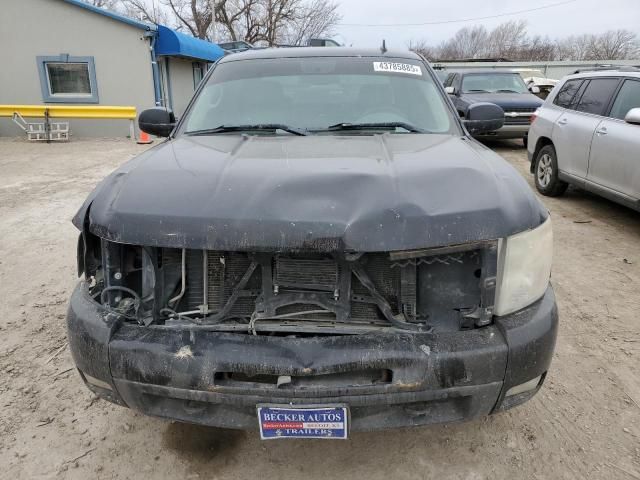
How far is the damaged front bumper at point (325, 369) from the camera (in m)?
1.83

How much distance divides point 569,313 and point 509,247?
2.13 m

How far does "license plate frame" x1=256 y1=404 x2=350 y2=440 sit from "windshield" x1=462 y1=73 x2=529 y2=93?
1085 centimetres

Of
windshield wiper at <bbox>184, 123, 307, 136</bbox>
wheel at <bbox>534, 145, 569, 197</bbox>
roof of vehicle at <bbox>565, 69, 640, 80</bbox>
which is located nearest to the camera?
windshield wiper at <bbox>184, 123, 307, 136</bbox>

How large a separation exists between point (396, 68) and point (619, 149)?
3252 millimetres

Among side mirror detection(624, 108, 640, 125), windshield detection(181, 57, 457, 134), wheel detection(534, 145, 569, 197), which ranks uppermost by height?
windshield detection(181, 57, 457, 134)

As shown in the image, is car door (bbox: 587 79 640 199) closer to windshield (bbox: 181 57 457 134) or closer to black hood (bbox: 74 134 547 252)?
windshield (bbox: 181 57 457 134)

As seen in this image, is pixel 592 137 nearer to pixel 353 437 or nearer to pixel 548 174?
pixel 548 174

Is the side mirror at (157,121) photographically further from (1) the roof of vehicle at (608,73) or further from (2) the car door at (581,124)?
(1) the roof of vehicle at (608,73)

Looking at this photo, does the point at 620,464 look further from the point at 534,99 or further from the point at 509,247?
the point at 534,99

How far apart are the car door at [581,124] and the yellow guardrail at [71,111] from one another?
10.8 metres

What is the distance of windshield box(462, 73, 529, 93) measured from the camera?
1139 cm

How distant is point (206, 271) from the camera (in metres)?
Answer: 2.10

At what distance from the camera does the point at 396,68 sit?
342cm

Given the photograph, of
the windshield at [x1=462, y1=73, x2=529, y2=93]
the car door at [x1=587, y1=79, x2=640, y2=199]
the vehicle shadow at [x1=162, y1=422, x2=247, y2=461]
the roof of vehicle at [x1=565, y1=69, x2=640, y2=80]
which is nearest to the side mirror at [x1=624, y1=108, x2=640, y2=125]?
the car door at [x1=587, y1=79, x2=640, y2=199]
